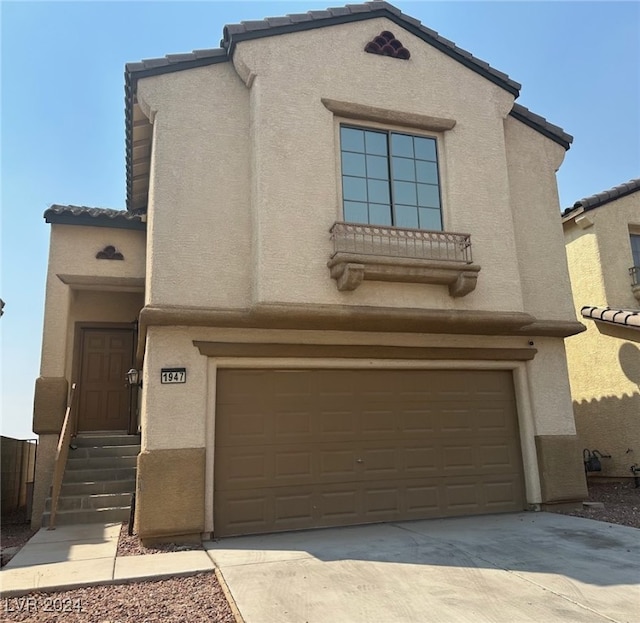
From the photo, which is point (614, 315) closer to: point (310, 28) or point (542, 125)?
point (542, 125)

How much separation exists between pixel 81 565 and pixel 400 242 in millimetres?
5992

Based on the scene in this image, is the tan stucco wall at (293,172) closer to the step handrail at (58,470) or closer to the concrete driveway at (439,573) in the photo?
the step handrail at (58,470)

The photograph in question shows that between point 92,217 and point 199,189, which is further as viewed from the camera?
point 92,217

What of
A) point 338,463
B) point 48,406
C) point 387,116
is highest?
point 387,116

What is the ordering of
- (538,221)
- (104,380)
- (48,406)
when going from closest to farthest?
(48,406) → (538,221) → (104,380)

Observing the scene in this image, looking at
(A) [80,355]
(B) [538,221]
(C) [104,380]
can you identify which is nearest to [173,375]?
(C) [104,380]

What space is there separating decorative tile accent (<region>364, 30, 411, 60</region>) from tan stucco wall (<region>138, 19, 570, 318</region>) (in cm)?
13

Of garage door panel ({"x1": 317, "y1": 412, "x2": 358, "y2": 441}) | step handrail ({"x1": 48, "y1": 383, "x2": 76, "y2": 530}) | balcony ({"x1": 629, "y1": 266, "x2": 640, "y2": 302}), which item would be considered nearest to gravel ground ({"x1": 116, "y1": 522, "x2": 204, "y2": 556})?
step handrail ({"x1": 48, "y1": 383, "x2": 76, "y2": 530})

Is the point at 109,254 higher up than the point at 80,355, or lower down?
higher up

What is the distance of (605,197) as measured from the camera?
43.0 ft

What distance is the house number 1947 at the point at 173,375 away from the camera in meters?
7.50

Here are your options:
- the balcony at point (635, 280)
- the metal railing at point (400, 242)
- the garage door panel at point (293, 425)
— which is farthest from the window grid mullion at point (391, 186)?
the balcony at point (635, 280)

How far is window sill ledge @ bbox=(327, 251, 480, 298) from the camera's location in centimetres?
777

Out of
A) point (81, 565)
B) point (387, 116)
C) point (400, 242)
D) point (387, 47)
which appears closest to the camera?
point (81, 565)
